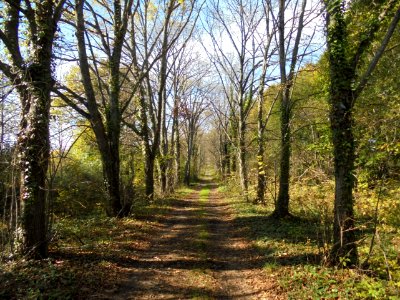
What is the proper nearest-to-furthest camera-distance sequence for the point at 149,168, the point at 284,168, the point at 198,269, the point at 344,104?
1. the point at 344,104
2. the point at 198,269
3. the point at 284,168
4. the point at 149,168

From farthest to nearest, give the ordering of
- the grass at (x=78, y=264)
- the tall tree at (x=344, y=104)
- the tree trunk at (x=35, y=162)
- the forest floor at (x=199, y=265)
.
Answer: the tree trunk at (x=35, y=162)
the tall tree at (x=344, y=104)
the forest floor at (x=199, y=265)
the grass at (x=78, y=264)

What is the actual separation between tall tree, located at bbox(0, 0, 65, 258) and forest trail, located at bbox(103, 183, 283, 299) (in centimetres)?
221

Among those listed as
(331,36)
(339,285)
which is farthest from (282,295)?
(331,36)

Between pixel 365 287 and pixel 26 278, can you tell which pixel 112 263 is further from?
pixel 365 287

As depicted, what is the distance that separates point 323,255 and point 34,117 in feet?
22.3

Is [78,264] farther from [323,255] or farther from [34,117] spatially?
[323,255]

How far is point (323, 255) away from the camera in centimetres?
684

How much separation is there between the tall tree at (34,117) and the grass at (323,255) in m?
5.13

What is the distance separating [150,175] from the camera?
18172mm

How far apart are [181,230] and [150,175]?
7.22m

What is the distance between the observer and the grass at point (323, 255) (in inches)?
217

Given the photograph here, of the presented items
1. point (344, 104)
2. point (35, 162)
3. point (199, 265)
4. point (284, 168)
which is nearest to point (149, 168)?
point (284, 168)

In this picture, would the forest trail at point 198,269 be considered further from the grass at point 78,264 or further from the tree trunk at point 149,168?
the tree trunk at point 149,168

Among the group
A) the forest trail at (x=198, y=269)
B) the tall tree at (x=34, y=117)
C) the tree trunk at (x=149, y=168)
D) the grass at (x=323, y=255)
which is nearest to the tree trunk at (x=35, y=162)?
the tall tree at (x=34, y=117)
